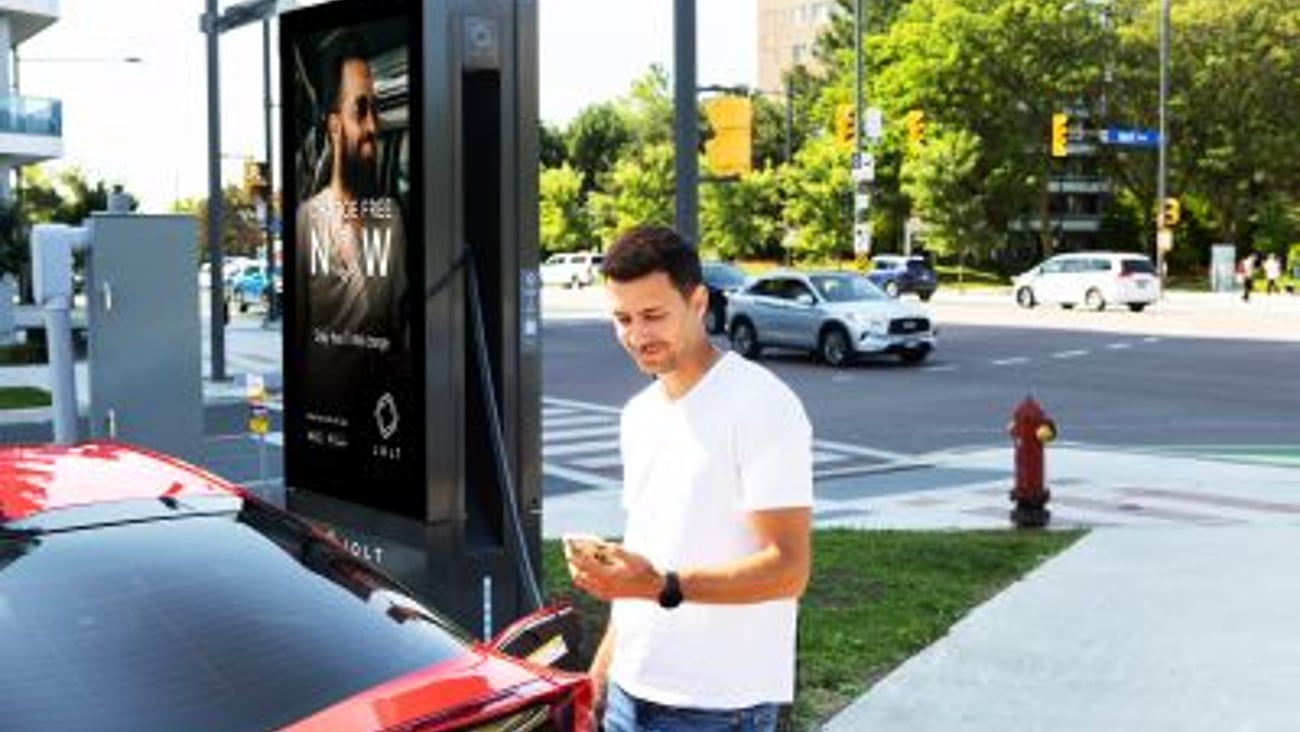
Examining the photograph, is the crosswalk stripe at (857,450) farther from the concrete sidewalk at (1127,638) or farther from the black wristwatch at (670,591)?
the black wristwatch at (670,591)

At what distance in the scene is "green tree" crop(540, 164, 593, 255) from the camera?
321 ft

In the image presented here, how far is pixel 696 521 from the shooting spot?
3.29 metres

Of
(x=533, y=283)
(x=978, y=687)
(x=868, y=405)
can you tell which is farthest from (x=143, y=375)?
(x=868, y=405)

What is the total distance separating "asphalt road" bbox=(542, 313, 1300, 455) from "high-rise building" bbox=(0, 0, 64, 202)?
68.1 feet

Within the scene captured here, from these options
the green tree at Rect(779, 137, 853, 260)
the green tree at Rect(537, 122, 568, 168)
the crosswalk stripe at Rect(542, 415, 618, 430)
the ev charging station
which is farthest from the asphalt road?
the green tree at Rect(537, 122, 568, 168)

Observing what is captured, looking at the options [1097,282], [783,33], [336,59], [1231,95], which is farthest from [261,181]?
[783,33]

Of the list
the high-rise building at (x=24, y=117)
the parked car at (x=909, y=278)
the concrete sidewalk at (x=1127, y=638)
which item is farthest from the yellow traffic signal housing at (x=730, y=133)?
the parked car at (x=909, y=278)

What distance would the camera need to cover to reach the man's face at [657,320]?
3311mm

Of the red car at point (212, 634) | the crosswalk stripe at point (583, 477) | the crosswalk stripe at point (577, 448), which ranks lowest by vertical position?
the crosswalk stripe at point (583, 477)

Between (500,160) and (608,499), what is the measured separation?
770 cm

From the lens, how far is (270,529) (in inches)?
149

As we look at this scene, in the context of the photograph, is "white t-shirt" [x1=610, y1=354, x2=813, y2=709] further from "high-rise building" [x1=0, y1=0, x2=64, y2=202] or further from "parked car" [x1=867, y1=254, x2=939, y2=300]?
"parked car" [x1=867, y1=254, x2=939, y2=300]

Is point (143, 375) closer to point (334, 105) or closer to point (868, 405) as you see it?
point (334, 105)

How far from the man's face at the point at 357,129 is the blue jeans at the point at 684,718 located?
11.2 ft
